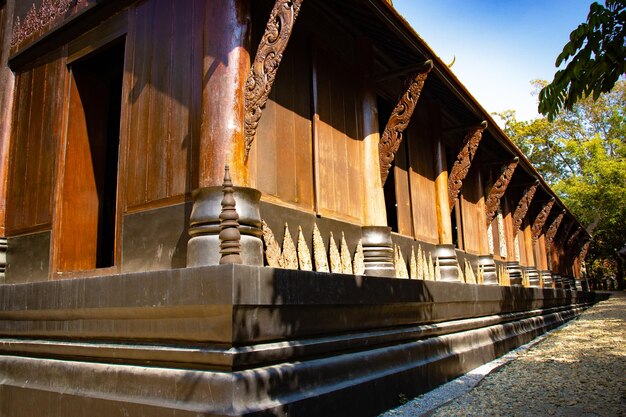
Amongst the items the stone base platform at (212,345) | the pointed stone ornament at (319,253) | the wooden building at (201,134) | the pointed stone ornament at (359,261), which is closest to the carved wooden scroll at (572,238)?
the wooden building at (201,134)

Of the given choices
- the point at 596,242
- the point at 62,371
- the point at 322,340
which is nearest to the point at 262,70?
the point at 322,340

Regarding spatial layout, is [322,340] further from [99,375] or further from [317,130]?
[317,130]

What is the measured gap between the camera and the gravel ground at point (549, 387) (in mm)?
3984

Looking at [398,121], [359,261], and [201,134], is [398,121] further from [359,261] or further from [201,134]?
[201,134]

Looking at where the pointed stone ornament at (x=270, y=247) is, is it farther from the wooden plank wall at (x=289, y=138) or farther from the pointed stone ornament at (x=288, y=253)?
the wooden plank wall at (x=289, y=138)

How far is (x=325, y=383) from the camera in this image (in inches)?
137

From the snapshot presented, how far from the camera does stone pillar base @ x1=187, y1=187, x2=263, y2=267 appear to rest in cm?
348

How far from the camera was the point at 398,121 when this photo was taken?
5.88 meters

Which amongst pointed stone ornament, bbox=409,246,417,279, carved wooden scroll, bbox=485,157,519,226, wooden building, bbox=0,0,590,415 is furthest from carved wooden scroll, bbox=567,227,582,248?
pointed stone ornament, bbox=409,246,417,279

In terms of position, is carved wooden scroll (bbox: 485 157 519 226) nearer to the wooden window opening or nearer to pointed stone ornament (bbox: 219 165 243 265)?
the wooden window opening

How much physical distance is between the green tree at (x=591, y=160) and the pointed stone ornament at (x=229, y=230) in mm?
25724

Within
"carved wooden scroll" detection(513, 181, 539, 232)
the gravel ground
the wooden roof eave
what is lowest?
the gravel ground

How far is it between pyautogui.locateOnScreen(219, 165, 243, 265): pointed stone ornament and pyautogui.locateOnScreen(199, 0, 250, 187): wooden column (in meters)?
0.36

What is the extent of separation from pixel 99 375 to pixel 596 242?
120 feet
